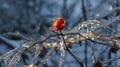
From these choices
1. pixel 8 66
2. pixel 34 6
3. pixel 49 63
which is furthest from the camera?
pixel 34 6

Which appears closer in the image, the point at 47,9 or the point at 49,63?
the point at 49,63

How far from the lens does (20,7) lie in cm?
622

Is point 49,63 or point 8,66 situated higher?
point 8,66

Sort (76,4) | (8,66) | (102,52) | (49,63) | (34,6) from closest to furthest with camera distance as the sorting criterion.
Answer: (8,66)
(102,52)
(49,63)
(76,4)
(34,6)

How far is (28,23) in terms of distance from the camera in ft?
18.9

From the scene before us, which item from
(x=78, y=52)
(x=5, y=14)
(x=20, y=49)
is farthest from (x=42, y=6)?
(x=20, y=49)

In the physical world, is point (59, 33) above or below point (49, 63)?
above

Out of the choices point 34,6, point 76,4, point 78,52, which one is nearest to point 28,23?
point 34,6

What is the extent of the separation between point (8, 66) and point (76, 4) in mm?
4106

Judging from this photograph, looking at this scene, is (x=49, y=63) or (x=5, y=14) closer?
(x=49, y=63)

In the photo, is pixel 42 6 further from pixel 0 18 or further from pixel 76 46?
pixel 76 46

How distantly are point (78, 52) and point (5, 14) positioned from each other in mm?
4040

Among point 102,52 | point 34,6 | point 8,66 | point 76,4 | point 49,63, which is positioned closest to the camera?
point 8,66

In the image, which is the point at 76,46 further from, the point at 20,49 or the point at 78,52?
the point at 20,49
